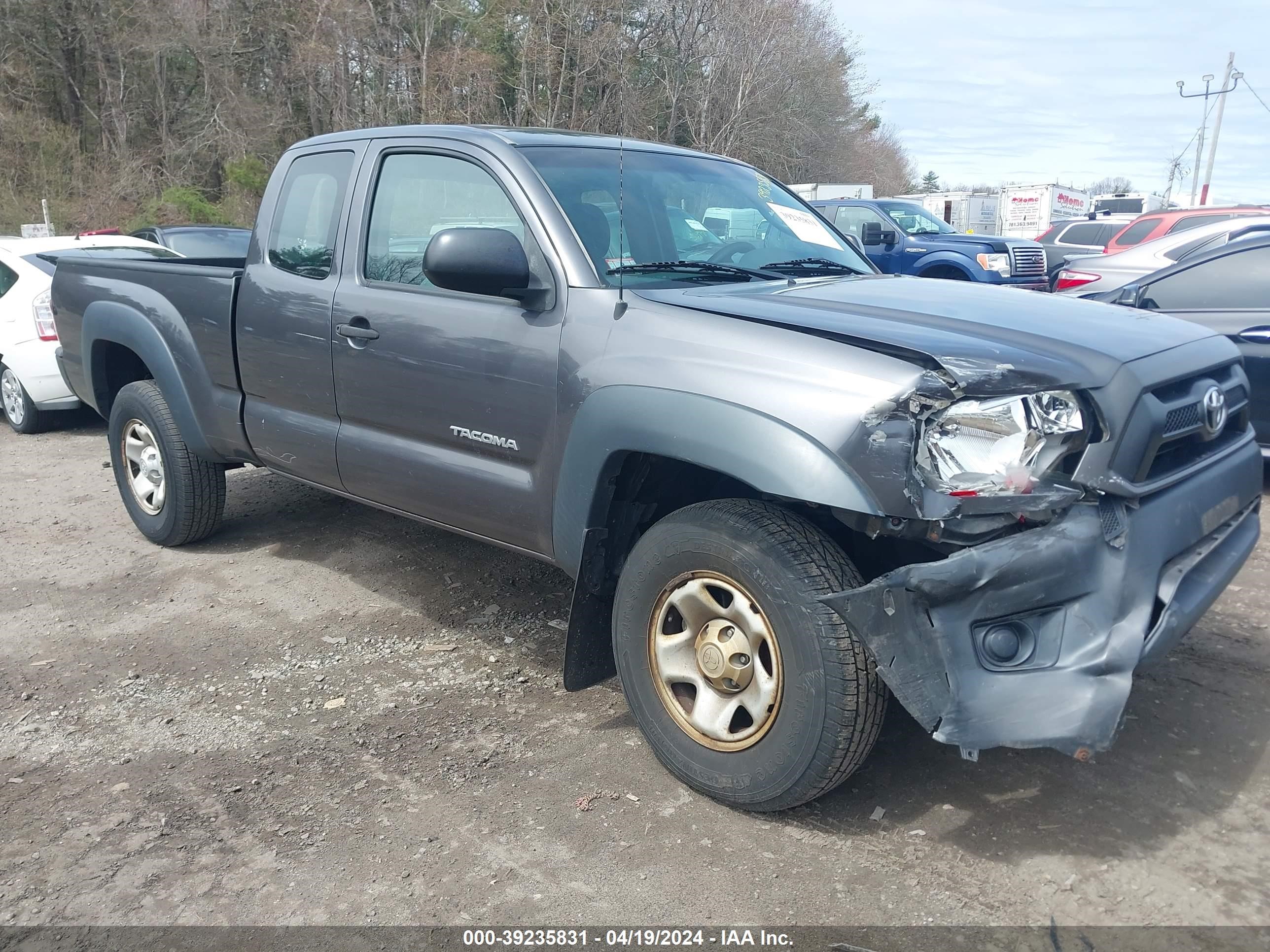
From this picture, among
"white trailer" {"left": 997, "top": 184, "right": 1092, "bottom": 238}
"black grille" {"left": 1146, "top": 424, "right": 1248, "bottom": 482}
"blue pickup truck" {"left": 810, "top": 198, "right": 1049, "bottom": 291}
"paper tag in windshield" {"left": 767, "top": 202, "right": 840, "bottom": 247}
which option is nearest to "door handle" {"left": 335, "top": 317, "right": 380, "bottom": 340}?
"paper tag in windshield" {"left": 767, "top": 202, "right": 840, "bottom": 247}

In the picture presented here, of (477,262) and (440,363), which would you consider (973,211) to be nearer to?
(440,363)

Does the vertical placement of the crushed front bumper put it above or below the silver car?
below

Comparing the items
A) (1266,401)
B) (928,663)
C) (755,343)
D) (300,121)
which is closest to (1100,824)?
(928,663)

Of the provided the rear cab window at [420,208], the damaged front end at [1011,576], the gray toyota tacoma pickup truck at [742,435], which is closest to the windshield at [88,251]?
the gray toyota tacoma pickup truck at [742,435]

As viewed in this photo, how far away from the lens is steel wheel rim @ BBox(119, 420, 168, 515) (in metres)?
5.35

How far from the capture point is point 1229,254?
649 cm

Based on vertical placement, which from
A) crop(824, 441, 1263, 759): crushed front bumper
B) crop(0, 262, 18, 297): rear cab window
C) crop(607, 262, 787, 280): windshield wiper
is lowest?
Result: crop(824, 441, 1263, 759): crushed front bumper

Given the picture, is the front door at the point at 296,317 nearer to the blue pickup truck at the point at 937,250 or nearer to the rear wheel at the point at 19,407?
the rear wheel at the point at 19,407

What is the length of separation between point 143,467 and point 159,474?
5.3 inches

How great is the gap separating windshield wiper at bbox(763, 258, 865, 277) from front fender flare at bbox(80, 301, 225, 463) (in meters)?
2.67

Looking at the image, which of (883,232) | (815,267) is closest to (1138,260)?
(883,232)

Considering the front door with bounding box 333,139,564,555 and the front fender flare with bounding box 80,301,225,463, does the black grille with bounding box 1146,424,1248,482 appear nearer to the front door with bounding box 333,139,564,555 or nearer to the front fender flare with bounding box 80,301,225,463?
the front door with bounding box 333,139,564,555

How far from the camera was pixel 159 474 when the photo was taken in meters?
5.37

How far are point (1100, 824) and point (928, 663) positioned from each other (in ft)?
2.89
